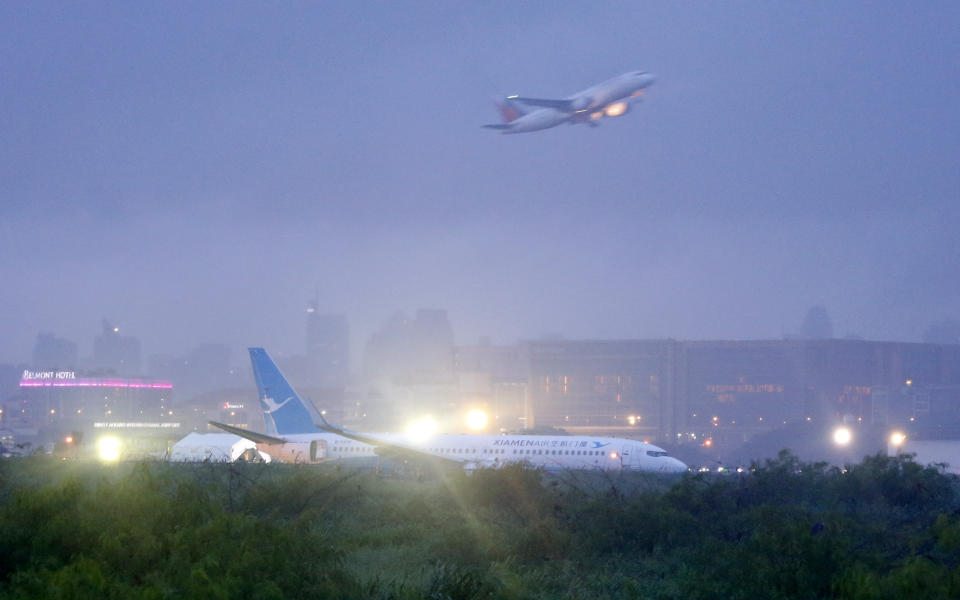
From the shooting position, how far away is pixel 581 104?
7088 cm

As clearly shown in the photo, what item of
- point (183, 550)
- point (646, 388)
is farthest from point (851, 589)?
point (646, 388)

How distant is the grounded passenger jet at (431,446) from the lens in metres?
41.9

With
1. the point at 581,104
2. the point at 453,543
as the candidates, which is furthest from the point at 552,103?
the point at 453,543

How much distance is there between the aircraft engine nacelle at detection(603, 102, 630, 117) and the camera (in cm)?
7150

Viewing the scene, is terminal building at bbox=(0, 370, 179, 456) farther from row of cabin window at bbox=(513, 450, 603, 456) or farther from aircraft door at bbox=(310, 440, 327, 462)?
row of cabin window at bbox=(513, 450, 603, 456)

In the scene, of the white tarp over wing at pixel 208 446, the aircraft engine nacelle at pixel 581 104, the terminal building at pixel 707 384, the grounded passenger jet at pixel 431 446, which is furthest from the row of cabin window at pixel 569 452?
the terminal building at pixel 707 384

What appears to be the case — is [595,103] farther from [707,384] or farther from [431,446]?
[707,384]

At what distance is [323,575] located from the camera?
12680mm

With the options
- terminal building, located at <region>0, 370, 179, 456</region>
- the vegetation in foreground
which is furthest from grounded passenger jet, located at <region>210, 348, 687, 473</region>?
terminal building, located at <region>0, 370, 179, 456</region>

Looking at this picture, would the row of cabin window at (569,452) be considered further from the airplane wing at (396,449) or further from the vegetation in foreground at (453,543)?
the vegetation in foreground at (453,543)

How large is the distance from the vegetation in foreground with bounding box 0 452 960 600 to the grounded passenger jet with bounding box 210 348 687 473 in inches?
559

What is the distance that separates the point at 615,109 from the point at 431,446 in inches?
1424

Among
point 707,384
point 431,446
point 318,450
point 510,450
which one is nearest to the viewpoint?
Answer: point 510,450

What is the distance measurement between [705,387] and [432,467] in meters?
100
